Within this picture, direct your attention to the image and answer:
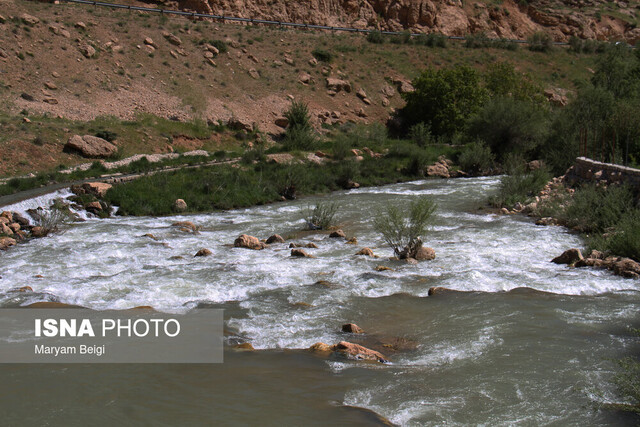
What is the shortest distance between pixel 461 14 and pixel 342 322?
57.0m

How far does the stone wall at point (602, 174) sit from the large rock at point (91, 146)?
56.0ft

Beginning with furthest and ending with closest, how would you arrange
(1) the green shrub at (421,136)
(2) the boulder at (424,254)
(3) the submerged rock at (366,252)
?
1. (1) the green shrub at (421,136)
2. (3) the submerged rock at (366,252)
3. (2) the boulder at (424,254)

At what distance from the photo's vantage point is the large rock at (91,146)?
76.1ft

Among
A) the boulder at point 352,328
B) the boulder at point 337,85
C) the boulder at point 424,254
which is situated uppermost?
the boulder at point 337,85

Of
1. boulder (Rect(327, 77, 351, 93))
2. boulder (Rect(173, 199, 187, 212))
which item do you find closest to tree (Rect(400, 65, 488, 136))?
boulder (Rect(327, 77, 351, 93))

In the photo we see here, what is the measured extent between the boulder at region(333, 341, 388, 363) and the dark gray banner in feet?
4.83

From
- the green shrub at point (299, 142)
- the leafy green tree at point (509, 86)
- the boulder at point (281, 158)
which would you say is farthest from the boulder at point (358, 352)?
the leafy green tree at point (509, 86)

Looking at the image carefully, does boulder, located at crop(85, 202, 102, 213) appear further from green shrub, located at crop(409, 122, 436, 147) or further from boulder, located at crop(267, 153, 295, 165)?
green shrub, located at crop(409, 122, 436, 147)

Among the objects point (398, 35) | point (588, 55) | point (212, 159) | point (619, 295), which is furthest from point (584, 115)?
point (588, 55)

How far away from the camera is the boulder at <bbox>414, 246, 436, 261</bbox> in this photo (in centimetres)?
1247

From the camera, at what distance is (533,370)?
A: 6891 millimetres

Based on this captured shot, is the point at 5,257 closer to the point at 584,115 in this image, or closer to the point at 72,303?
the point at 72,303

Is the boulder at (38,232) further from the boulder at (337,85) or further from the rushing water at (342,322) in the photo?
the boulder at (337,85)

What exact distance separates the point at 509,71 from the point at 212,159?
2376cm
